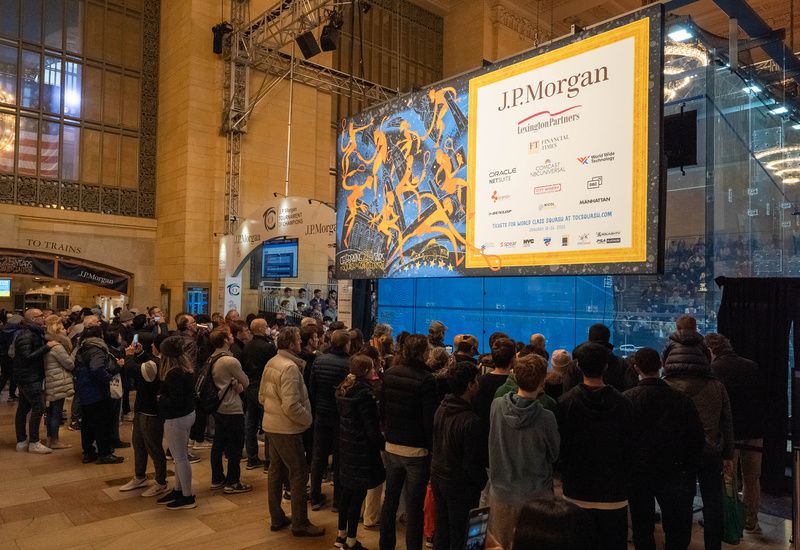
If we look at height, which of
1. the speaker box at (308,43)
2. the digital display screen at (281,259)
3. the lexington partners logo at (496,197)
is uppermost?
the speaker box at (308,43)

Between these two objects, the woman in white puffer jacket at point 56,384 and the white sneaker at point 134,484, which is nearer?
the white sneaker at point 134,484

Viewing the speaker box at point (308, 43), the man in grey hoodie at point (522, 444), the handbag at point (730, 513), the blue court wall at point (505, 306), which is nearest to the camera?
the man in grey hoodie at point (522, 444)

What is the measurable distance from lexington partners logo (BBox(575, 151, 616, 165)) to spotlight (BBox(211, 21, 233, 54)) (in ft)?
34.7

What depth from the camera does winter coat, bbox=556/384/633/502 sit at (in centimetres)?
258

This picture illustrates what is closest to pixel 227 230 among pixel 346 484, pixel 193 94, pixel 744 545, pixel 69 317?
pixel 193 94

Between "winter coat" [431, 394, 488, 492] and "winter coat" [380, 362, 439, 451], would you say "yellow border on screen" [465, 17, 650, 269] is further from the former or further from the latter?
"winter coat" [431, 394, 488, 492]

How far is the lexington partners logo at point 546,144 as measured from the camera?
5.24 meters

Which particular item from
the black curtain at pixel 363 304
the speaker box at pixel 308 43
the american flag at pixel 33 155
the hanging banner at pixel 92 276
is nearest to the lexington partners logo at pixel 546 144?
the black curtain at pixel 363 304

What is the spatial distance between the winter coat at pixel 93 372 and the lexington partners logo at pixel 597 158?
478 cm

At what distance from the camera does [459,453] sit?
2779 mm

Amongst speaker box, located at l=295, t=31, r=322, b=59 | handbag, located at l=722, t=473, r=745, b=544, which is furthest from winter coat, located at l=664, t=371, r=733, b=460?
speaker box, located at l=295, t=31, r=322, b=59

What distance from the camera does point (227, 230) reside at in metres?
13.2

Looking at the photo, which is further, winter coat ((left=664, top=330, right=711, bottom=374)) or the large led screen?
the large led screen

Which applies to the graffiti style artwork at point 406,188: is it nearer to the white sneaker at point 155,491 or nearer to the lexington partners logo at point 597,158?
the lexington partners logo at point 597,158
